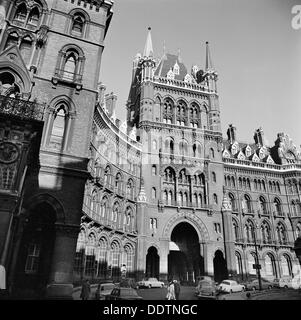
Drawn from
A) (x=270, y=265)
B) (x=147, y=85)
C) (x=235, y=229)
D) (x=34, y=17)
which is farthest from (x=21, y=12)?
(x=270, y=265)

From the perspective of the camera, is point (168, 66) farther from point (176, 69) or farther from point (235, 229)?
point (235, 229)

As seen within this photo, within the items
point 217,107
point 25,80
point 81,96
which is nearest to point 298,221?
point 217,107

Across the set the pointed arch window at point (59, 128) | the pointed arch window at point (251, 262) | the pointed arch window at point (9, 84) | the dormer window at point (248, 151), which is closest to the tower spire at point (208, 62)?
the dormer window at point (248, 151)

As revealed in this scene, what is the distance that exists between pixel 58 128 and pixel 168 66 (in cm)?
3487

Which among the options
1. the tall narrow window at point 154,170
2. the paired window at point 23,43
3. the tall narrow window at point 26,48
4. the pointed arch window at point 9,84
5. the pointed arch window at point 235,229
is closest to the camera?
the pointed arch window at point 9,84

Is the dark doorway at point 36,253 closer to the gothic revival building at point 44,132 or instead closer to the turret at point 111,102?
the gothic revival building at point 44,132

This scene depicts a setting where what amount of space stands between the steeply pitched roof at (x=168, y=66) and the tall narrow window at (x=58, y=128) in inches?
1227

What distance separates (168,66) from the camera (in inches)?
1889

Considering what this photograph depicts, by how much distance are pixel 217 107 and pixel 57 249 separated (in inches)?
1408

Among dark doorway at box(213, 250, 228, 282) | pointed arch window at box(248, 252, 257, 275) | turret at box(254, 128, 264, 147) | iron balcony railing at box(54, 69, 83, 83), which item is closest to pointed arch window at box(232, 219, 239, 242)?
pointed arch window at box(248, 252, 257, 275)

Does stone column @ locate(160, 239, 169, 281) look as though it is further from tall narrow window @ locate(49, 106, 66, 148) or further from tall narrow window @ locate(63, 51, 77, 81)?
tall narrow window @ locate(63, 51, 77, 81)

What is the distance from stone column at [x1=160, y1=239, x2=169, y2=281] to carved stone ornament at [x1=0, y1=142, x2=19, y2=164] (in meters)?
25.4

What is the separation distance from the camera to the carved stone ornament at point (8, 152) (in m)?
11.8

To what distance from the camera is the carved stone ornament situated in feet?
38.9
